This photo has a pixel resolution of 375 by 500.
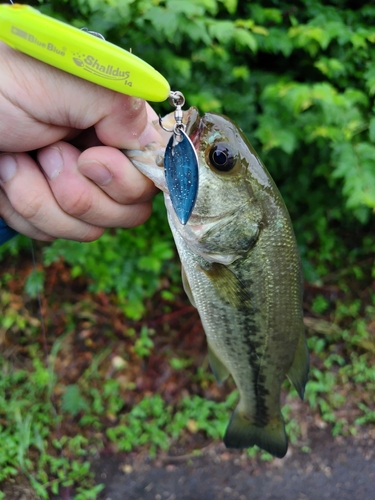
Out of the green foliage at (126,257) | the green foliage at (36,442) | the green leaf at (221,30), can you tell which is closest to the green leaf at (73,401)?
the green foliage at (36,442)

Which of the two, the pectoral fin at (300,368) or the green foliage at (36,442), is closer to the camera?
the pectoral fin at (300,368)

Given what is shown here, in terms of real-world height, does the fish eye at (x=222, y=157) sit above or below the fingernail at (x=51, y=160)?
above

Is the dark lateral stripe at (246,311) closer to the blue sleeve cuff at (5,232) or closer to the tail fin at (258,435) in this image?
the tail fin at (258,435)

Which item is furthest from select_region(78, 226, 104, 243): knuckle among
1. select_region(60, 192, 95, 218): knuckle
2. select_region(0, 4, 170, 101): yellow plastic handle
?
select_region(0, 4, 170, 101): yellow plastic handle

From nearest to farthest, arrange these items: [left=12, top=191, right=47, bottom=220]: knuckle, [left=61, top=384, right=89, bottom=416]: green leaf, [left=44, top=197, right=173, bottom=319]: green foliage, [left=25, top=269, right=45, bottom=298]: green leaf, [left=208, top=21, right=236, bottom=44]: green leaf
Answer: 1. [left=12, top=191, right=47, bottom=220]: knuckle
2. [left=208, top=21, right=236, bottom=44]: green leaf
3. [left=44, top=197, right=173, bottom=319]: green foliage
4. [left=61, top=384, right=89, bottom=416]: green leaf
5. [left=25, top=269, right=45, bottom=298]: green leaf

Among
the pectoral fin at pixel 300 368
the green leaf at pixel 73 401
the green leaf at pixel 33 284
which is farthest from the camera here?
the green leaf at pixel 33 284

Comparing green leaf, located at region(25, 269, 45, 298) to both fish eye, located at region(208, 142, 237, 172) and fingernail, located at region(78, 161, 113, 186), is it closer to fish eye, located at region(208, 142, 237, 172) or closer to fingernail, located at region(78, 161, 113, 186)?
fingernail, located at region(78, 161, 113, 186)
